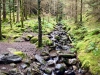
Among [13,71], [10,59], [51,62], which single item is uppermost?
[10,59]

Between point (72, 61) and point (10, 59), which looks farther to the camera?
point (72, 61)

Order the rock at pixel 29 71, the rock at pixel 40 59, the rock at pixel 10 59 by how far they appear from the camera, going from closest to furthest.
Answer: the rock at pixel 29 71 → the rock at pixel 10 59 → the rock at pixel 40 59

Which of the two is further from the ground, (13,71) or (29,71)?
(13,71)

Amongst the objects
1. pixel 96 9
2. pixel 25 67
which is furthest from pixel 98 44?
pixel 96 9

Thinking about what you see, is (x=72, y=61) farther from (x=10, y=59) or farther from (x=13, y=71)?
(x=13, y=71)

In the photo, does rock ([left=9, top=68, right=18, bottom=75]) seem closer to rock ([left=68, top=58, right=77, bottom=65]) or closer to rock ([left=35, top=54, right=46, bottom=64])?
rock ([left=35, top=54, right=46, bottom=64])

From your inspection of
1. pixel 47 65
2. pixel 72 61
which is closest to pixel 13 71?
pixel 47 65

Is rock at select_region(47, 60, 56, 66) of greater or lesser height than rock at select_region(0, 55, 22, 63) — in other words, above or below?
below

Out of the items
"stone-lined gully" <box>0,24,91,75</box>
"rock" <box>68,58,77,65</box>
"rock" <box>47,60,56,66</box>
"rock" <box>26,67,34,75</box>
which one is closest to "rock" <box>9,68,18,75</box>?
"stone-lined gully" <box>0,24,91,75</box>

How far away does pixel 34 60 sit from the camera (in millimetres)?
15125

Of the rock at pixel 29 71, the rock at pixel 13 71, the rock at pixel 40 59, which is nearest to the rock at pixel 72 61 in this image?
the rock at pixel 40 59

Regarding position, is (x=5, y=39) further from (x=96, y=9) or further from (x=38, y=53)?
(x=96, y=9)

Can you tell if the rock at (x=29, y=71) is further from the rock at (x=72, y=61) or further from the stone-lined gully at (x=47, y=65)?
the rock at (x=72, y=61)

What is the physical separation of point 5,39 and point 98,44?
10.3 metres
